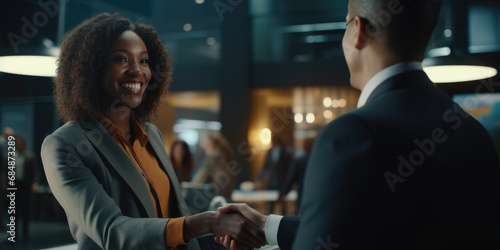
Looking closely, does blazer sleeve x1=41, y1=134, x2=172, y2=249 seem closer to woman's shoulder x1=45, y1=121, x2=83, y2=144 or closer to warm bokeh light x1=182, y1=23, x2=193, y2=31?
woman's shoulder x1=45, y1=121, x2=83, y2=144

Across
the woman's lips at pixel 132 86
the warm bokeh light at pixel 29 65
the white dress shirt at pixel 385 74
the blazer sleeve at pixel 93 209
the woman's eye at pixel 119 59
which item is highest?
the warm bokeh light at pixel 29 65

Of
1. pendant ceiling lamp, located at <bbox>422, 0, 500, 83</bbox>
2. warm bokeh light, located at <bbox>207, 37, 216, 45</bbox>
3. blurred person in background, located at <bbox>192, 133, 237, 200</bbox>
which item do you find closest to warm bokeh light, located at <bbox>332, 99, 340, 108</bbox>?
warm bokeh light, located at <bbox>207, 37, 216, 45</bbox>

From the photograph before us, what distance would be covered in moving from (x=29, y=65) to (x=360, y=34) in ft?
7.40

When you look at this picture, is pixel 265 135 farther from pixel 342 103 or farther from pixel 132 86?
pixel 132 86

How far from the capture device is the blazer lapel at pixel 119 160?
125cm

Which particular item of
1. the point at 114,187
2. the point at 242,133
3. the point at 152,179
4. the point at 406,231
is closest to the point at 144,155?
the point at 152,179

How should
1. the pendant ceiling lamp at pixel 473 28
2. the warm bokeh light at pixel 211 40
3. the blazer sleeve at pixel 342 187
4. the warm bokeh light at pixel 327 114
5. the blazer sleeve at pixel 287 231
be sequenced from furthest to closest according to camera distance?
the warm bokeh light at pixel 327 114, the warm bokeh light at pixel 211 40, the pendant ceiling lamp at pixel 473 28, the blazer sleeve at pixel 287 231, the blazer sleeve at pixel 342 187

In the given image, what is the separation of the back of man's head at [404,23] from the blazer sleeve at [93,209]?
0.74 m

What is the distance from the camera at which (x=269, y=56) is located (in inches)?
375

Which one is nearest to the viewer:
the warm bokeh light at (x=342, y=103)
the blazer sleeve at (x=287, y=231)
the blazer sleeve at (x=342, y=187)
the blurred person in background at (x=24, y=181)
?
the blazer sleeve at (x=342, y=187)

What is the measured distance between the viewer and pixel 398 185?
77 cm

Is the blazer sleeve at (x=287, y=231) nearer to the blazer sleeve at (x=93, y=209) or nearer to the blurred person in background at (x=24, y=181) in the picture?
the blazer sleeve at (x=93, y=209)

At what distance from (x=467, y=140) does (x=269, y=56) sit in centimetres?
882

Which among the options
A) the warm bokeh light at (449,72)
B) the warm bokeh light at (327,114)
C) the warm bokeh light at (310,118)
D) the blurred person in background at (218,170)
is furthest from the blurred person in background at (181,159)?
the warm bokeh light at (310,118)
